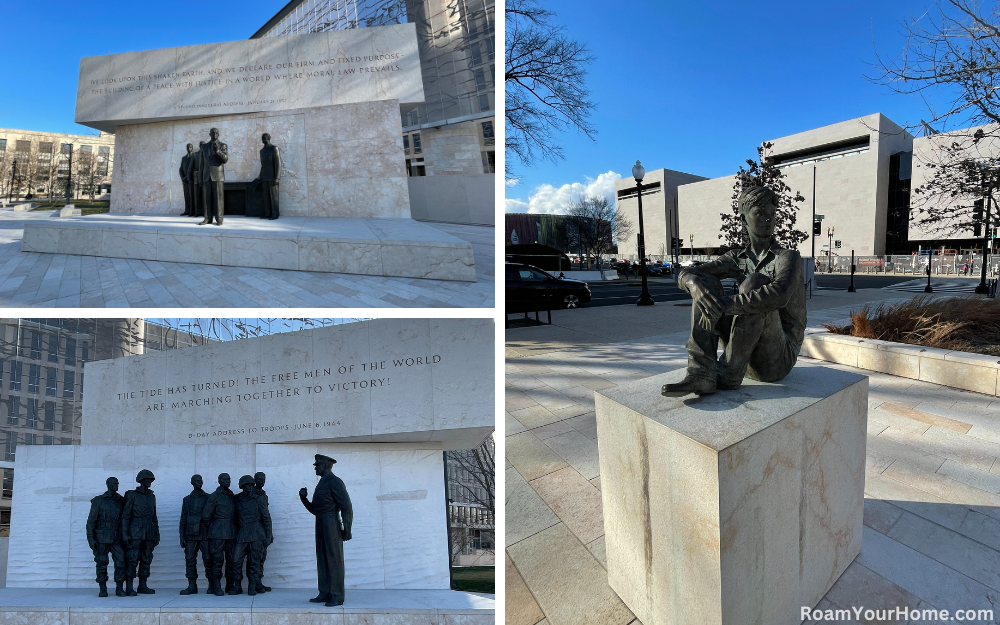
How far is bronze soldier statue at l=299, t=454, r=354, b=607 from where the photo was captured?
5.67 metres

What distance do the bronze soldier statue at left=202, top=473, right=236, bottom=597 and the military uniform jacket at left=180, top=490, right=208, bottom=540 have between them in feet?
0.46

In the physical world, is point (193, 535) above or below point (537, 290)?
below

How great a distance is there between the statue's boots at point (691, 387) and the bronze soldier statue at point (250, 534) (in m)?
6.46

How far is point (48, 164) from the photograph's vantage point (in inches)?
1207

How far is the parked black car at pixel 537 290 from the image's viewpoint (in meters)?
14.1

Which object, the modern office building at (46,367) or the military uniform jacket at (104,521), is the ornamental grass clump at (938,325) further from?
the modern office building at (46,367)

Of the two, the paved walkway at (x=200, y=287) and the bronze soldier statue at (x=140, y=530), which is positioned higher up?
the paved walkway at (x=200, y=287)

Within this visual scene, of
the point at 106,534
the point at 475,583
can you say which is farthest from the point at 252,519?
the point at 475,583

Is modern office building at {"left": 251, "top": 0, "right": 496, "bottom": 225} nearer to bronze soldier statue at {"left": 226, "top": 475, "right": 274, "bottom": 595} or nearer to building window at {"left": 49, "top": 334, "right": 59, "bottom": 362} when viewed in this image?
bronze soldier statue at {"left": 226, "top": 475, "right": 274, "bottom": 595}

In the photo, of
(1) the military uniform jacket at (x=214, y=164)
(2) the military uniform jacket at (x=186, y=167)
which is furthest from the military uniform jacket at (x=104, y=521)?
(2) the military uniform jacket at (x=186, y=167)

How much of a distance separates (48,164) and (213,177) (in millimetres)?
33413

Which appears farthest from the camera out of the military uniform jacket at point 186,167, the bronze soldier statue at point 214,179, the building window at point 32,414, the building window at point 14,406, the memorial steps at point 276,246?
the building window at point 32,414

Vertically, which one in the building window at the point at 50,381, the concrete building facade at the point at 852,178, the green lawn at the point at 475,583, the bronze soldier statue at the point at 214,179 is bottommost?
the green lawn at the point at 475,583

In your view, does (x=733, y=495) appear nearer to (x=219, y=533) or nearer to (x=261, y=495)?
(x=261, y=495)
